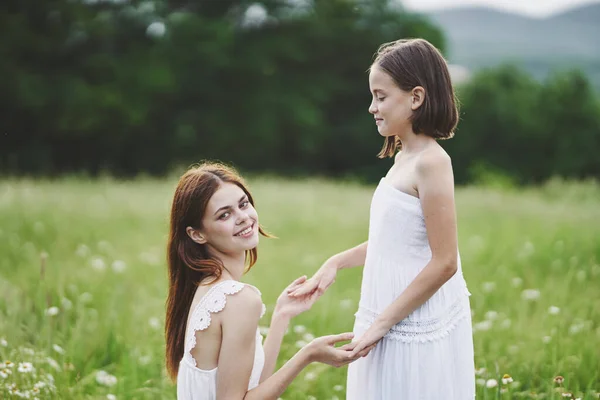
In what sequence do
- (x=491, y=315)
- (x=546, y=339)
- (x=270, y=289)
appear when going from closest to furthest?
(x=546, y=339), (x=491, y=315), (x=270, y=289)

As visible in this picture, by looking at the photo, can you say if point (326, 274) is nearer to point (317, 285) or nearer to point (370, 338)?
point (317, 285)

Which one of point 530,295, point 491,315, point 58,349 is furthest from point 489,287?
point 58,349

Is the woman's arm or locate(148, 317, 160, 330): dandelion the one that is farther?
locate(148, 317, 160, 330): dandelion

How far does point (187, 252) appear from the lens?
99.9 inches

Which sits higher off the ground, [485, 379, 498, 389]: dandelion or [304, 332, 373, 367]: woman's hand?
[304, 332, 373, 367]: woman's hand

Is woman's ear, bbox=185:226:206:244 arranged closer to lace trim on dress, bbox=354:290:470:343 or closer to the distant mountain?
lace trim on dress, bbox=354:290:470:343

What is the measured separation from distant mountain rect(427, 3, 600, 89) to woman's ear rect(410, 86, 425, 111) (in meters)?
53.7

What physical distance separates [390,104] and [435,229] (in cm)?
49

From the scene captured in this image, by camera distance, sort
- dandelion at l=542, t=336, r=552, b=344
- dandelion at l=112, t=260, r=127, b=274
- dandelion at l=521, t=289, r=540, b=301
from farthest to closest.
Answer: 1. dandelion at l=112, t=260, r=127, b=274
2. dandelion at l=521, t=289, r=540, b=301
3. dandelion at l=542, t=336, r=552, b=344

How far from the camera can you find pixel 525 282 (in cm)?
Result: 579

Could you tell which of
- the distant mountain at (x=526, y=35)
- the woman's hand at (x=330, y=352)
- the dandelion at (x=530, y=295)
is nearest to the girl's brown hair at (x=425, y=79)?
the woman's hand at (x=330, y=352)

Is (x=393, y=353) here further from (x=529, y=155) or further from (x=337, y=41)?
(x=529, y=155)

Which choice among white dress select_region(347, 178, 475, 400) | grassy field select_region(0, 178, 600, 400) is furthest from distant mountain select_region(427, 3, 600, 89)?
white dress select_region(347, 178, 475, 400)

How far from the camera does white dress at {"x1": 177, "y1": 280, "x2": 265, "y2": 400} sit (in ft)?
7.61
